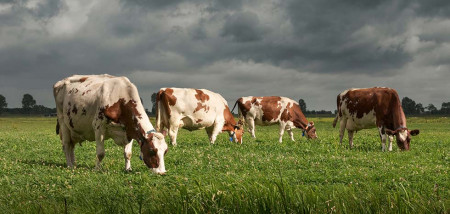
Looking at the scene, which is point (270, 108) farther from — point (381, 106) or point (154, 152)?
point (154, 152)

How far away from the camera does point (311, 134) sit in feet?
98.2

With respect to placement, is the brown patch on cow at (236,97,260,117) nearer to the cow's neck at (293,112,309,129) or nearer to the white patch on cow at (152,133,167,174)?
the cow's neck at (293,112,309,129)

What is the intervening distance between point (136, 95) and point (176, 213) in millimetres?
6835

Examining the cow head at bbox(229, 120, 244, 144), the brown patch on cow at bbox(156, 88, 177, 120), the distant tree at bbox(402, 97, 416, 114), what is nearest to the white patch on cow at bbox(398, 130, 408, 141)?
the cow head at bbox(229, 120, 244, 144)

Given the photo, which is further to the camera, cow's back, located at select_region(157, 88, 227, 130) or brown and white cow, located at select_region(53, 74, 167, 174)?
cow's back, located at select_region(157, 88, 227, 130)

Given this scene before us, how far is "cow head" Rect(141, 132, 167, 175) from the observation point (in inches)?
412

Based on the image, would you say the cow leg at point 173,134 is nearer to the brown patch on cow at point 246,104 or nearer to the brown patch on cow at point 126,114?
the brown patch on cow at point 126,114

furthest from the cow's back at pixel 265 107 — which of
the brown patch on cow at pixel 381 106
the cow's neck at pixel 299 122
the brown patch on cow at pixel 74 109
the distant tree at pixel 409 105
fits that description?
the distant tree at pixel 409 105

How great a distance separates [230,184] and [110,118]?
21.5 feet

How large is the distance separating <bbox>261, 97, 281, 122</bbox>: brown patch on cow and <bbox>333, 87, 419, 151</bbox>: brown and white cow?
332 inches

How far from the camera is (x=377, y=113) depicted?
62.0 feet

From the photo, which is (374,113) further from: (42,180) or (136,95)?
(42,180)

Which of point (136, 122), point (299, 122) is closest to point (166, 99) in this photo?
point (136, 122)

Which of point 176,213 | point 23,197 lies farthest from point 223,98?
point 176,213
